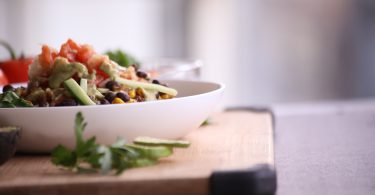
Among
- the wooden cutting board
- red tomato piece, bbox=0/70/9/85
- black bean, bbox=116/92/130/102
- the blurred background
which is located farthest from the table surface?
the blurred background

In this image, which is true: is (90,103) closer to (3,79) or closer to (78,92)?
(78,92)

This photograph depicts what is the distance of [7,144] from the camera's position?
893 mm

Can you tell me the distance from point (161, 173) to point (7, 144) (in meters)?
0.23

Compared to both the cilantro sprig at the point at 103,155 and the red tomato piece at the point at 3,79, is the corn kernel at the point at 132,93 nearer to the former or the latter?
the cilantro sprig at the point at 103,155

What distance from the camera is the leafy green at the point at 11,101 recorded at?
3.31 feet

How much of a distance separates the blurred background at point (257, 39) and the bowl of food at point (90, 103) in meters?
4.59

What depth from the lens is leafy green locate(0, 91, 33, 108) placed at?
1009 millimetres

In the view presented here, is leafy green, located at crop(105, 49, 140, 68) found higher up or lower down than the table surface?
higher up

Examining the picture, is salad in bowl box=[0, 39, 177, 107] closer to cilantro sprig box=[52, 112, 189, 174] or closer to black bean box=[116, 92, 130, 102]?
black bean box=[116, 92, 130, 102]

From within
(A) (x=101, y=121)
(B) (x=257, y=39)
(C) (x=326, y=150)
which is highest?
(A) (x=101, y=121)

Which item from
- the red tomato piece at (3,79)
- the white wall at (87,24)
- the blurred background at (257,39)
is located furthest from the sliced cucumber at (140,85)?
the blurred background at (257,39)

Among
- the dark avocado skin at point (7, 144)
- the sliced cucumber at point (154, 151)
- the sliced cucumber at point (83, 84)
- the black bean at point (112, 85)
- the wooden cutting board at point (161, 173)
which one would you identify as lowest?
the wooden cutting board at point (161, 173)

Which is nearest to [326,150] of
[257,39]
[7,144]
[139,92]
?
[139,92]

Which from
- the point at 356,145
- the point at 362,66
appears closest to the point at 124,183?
the point at 356,145
